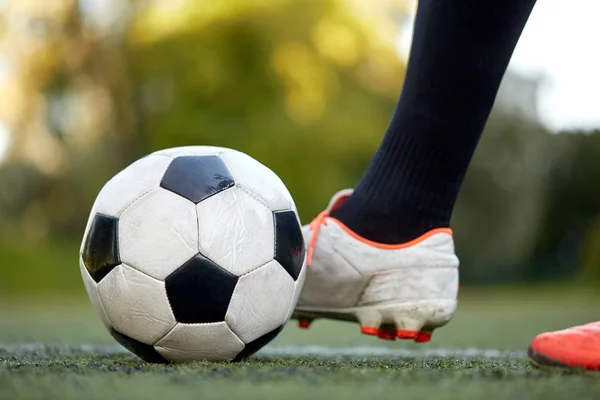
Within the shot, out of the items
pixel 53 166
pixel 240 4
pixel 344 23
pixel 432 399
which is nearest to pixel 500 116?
pixel 344 23

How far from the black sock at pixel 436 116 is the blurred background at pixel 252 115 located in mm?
9286

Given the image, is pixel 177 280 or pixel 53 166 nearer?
pixel 177 280

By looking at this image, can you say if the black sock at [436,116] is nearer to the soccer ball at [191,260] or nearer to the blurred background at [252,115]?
the soccer ball at [191,260]

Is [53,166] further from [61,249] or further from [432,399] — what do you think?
[432,399]

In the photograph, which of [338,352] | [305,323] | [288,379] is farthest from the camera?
[338,352]

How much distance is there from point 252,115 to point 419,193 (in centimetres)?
1030

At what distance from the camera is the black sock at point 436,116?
5.27 feet

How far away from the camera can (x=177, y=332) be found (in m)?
1.43

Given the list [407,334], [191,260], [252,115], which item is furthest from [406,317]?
[252,115]

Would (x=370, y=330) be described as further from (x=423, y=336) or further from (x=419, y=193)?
(x=419, y=193)

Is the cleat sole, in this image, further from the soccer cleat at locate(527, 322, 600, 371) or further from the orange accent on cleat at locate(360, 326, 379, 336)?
the soccer cleat at locate(527, 322, 600, 371)

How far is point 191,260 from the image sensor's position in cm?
140

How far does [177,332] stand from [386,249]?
0.57 m

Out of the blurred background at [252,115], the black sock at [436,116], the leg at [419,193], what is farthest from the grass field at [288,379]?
the blurred background at [252,115]
